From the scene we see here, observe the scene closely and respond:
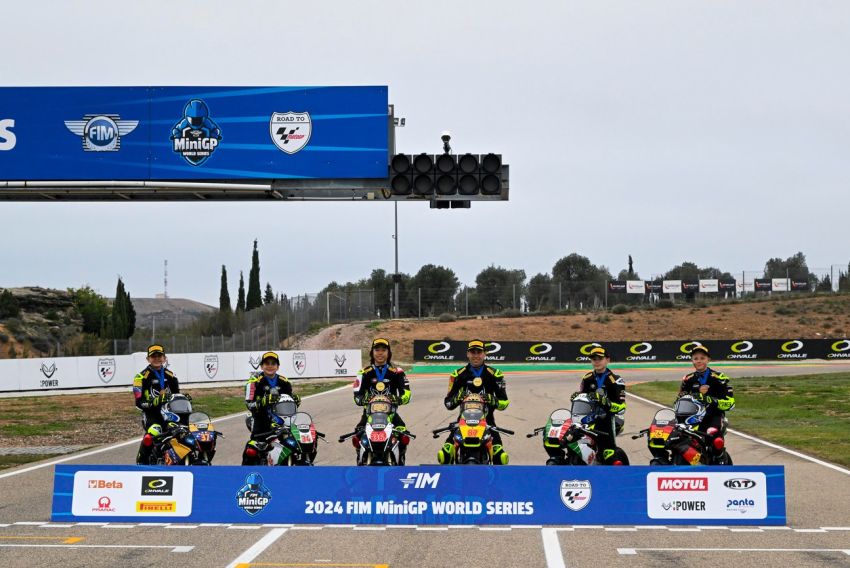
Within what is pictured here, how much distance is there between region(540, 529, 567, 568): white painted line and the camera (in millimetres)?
8207

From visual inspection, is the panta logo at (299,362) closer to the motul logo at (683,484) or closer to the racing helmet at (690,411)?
the racing helmet at (690,411)

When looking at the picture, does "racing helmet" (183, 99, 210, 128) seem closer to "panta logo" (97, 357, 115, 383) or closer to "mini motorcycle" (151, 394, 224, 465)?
"mini motorcycle" (151, 394, 224, 465)

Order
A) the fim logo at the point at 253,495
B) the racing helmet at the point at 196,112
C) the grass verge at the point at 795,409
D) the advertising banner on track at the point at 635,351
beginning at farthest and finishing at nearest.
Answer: the advertising banner on track at the point at 635,351
the racing helmet at the point at 196,112
the grass verge at the point at 795,409
the fim logo at the point at 253,495

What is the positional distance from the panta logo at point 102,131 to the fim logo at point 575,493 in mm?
16006

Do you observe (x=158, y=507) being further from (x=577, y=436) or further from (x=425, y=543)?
(x=577, y=436)

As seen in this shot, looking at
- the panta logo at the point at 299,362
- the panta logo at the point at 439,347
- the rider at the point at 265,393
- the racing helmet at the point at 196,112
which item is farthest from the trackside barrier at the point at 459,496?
the panta logo at the point at 439,347

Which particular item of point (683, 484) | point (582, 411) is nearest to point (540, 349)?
point (582, 411)

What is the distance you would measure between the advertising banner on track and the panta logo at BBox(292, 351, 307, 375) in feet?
42.5

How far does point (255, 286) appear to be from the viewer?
85.4 meters

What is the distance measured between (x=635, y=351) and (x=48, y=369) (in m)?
33.3

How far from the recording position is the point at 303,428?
11875 millimetres

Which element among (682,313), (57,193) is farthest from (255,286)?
(57,193)

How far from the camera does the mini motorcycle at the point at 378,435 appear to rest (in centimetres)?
1122

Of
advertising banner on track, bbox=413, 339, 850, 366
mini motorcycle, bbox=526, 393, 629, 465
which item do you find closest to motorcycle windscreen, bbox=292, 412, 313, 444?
mini motorcycle, bbox=526, 393, 629, 465
